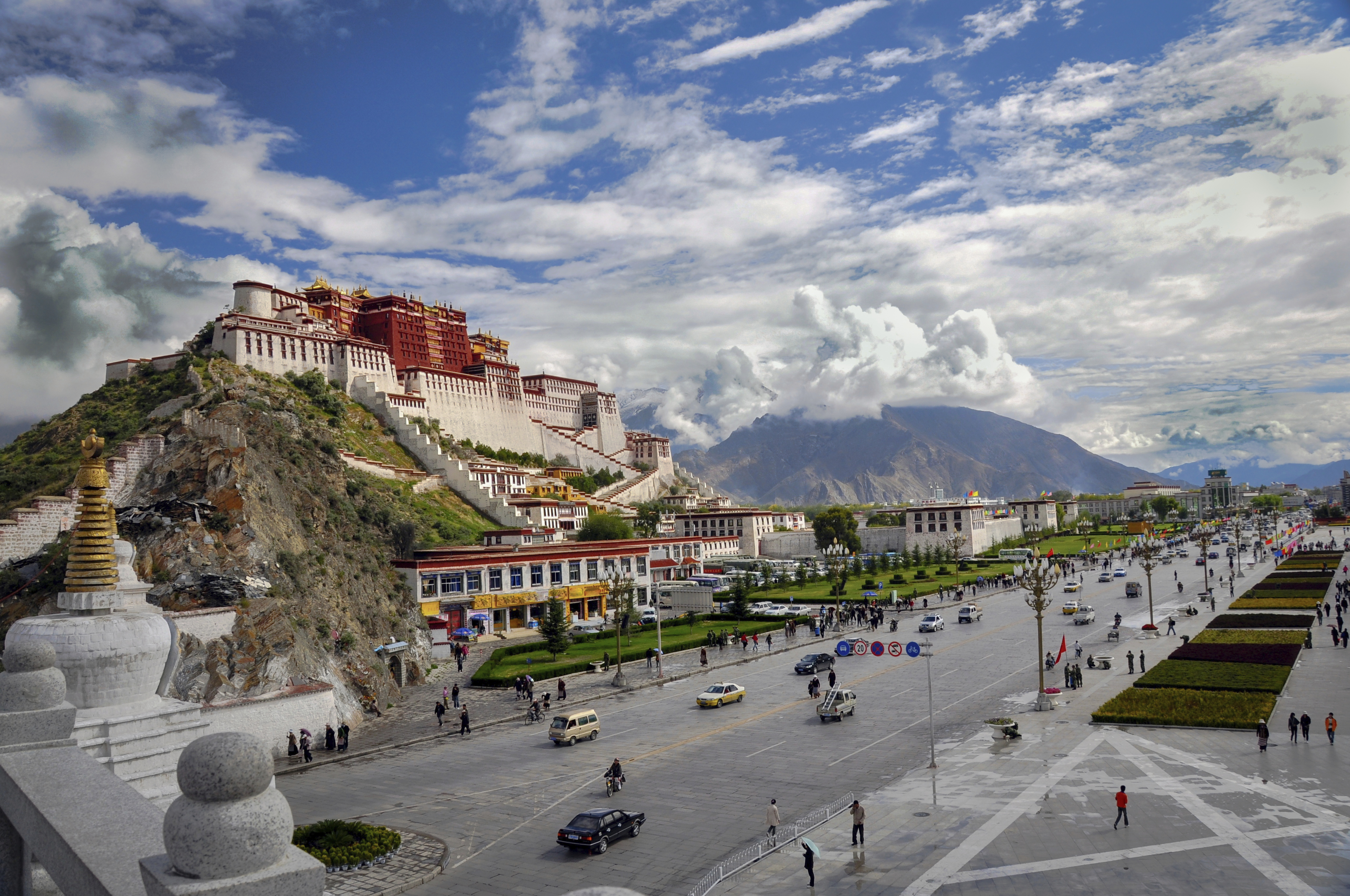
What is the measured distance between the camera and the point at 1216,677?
127 ft

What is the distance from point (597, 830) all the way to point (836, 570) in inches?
2209

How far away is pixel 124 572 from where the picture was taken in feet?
63.3

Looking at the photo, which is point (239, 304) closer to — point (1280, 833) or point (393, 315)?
point (393, 315)

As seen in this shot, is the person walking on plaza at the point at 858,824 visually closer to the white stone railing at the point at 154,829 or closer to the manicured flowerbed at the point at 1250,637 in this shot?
the white stone railing at the point at 154,829

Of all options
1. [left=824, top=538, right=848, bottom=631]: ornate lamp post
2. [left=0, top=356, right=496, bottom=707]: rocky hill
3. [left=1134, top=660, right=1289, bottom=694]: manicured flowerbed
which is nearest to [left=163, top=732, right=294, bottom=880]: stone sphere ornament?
[left=0, top=356, right=496, bottom=707]: rocky hill

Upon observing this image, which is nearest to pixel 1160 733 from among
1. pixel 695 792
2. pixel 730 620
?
pixel 695 792

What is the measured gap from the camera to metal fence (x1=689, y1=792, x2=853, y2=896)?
18703 mm

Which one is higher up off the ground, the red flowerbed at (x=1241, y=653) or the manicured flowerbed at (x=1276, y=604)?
the red flowerbed at (x=1241, y=653)

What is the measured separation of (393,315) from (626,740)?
322ft

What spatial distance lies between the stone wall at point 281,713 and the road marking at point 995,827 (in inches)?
829

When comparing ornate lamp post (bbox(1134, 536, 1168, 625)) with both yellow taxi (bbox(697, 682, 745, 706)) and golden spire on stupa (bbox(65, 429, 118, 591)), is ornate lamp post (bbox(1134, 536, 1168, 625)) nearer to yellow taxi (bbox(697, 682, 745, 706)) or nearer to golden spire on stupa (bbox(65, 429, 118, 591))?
yellow taxi (bbox(697, 682, 745, 706))

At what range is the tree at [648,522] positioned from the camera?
355 ft

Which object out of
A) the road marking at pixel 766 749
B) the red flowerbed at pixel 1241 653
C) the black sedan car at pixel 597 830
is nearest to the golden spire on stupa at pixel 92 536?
the black sedan car at pixel 597 830

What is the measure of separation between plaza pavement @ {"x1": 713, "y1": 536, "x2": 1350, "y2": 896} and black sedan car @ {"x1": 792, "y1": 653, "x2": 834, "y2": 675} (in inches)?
539
